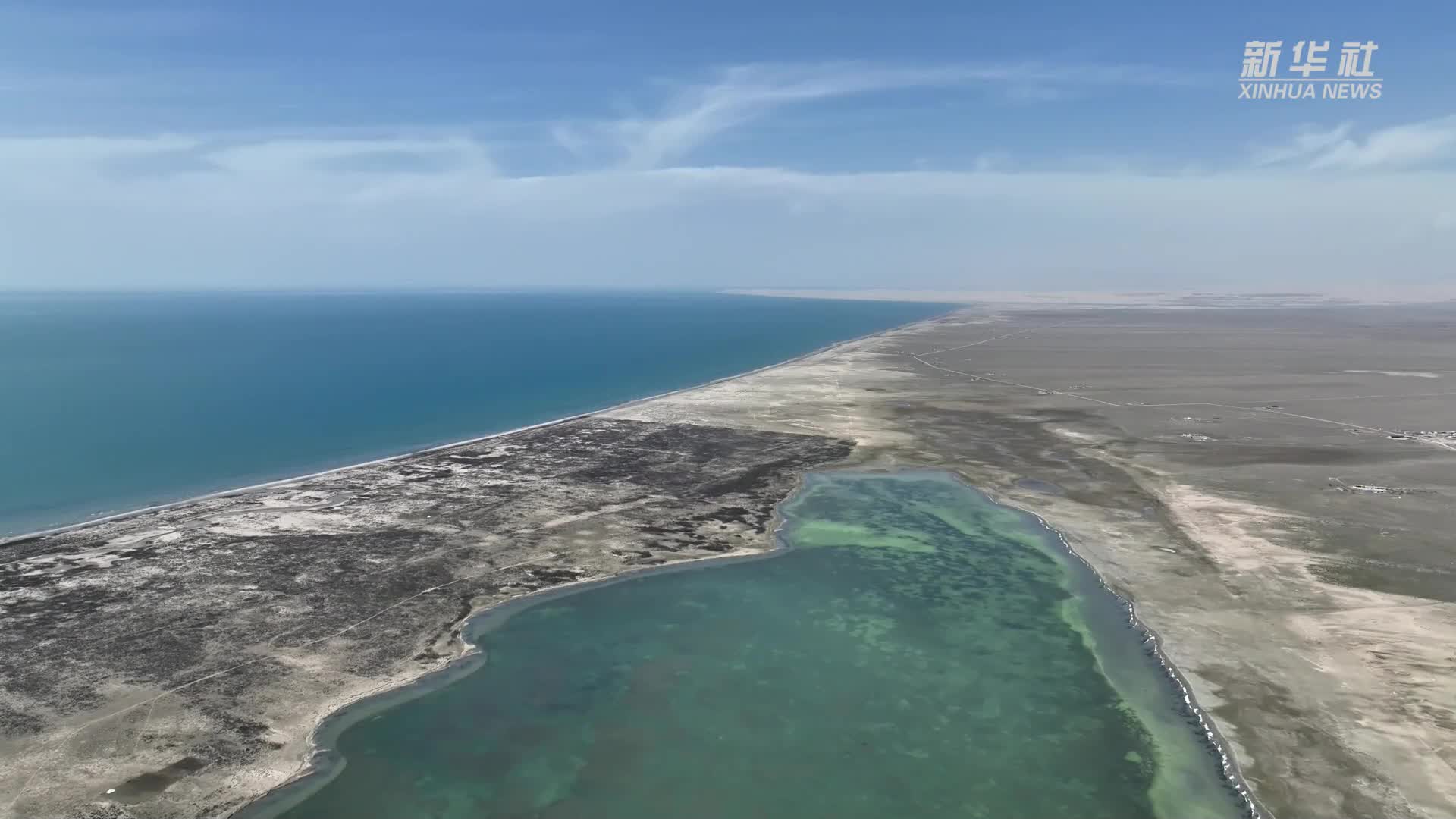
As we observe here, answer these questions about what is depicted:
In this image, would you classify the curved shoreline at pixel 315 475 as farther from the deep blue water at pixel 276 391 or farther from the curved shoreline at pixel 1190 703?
the curved shoreline at pixel 1190 703

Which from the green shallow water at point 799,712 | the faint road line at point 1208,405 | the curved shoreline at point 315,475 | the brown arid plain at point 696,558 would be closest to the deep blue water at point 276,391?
the curved shoreline at point 315,475

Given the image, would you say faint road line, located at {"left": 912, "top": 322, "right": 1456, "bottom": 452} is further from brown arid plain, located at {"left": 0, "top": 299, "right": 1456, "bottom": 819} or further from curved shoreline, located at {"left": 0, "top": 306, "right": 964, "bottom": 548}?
curved shoreline, located at {"left": 0, "top": 306, "right": 964, "bottom": 548}

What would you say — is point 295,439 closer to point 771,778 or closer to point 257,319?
point 771,778

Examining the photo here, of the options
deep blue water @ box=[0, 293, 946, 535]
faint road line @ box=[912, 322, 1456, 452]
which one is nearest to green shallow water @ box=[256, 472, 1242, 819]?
deep blue water @ box=[0, 293, 946, 535]

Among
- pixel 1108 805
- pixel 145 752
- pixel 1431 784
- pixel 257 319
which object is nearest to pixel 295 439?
pixel 145 752

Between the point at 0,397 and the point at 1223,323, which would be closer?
the point at 0,397

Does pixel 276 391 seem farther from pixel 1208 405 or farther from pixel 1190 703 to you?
pixel 1208 405

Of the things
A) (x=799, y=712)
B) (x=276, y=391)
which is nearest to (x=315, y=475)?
(x=799, y=712)
